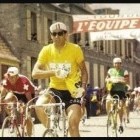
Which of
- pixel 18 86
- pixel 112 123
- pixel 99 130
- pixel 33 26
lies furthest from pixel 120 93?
pixel 33 26

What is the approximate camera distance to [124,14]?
22828 millimetres

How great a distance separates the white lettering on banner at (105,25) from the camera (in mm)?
21750

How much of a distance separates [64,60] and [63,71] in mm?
189

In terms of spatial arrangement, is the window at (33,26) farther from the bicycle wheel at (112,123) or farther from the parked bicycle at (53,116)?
the parked bicycle at (53,116)

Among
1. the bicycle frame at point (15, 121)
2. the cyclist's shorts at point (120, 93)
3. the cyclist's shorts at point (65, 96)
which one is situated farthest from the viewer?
the cyclist's shorts at point (120, 93)

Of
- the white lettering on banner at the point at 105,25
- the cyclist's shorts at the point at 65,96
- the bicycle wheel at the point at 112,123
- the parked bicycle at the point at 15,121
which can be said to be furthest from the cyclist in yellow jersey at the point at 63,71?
the white lettering on banner at the point at 105,25

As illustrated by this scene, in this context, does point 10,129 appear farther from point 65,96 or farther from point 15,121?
point 65,96

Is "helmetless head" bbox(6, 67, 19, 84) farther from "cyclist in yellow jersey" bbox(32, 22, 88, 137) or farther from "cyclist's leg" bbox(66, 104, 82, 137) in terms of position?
"cyclist's leg" bbox(66, 104, 82, 137)

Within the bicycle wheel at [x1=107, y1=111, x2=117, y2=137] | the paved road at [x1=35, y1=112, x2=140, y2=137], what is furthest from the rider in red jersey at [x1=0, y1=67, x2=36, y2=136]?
the paved road at [x1=35, y1=112, x2=140, y2=137]

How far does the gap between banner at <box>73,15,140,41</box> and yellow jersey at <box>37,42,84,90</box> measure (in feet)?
46.7

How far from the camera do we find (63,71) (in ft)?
23.8

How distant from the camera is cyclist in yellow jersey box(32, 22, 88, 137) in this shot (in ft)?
23.6

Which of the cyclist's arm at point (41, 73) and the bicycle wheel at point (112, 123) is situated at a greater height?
the cyclist's arm at point (41, 73)

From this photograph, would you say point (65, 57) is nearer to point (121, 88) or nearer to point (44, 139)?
point (44, 139)
